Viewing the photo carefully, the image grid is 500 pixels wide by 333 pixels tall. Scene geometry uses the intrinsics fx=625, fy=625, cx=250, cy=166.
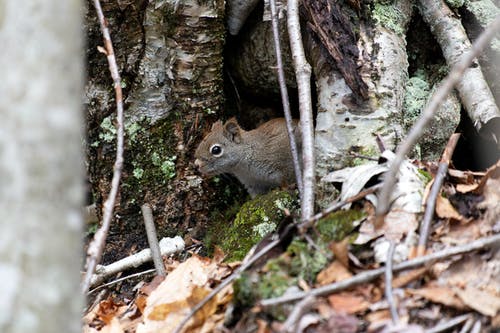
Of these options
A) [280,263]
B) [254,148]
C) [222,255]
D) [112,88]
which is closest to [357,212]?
[280,263]

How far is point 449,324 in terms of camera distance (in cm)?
214

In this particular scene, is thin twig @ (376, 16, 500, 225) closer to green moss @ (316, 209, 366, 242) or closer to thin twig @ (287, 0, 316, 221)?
green moss @ (316, 209, 366, 242)

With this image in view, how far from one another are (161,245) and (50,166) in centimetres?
313

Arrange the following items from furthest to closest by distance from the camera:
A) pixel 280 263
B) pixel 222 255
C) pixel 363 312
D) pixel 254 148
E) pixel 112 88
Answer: pixel 254 148 < pixel 112 88 < pixel 222 255 < pixel 280 263 < pixel 363 312

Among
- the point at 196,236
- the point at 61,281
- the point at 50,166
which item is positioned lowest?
the point at 196,236

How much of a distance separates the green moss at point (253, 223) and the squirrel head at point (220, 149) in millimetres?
537

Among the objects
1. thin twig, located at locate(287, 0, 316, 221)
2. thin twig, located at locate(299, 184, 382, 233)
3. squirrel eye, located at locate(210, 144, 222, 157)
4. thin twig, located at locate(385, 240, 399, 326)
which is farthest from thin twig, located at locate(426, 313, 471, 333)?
squirrel eye, located at locate(210, 144, 222, 157)

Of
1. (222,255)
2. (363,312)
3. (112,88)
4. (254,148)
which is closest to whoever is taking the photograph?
(363,312)

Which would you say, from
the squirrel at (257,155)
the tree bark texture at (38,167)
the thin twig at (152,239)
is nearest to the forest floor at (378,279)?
the tree bark texture at (38,167)

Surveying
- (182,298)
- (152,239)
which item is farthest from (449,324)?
(152,239)

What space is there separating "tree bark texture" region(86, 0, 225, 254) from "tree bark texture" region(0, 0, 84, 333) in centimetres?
283

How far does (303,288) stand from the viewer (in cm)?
230

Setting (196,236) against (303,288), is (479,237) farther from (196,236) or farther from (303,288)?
(196,236)

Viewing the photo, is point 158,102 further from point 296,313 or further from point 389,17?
point 296,313
